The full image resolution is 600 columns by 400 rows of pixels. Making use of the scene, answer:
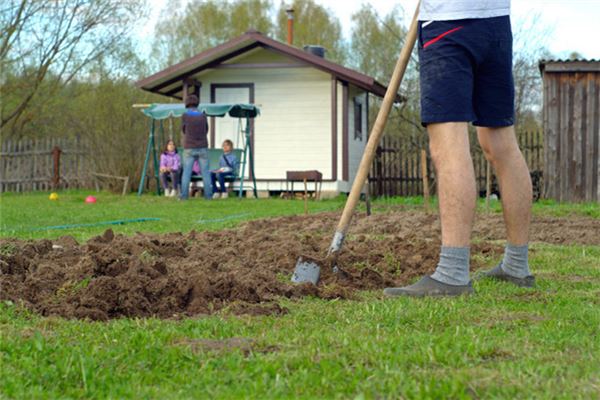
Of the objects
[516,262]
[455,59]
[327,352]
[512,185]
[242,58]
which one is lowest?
[327,352]

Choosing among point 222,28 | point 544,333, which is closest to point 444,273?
point 544,333

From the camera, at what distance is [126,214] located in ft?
45.4

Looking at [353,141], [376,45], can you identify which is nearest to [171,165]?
[353,141]

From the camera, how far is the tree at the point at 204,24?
49.7m

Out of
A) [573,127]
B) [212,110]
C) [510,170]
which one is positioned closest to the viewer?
[510,170]

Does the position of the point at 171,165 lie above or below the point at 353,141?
below

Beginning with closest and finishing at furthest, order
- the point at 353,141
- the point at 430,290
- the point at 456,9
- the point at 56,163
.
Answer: the point at 430,290 → the point at 456,9 → the point at 353,141 → the point at 56,163

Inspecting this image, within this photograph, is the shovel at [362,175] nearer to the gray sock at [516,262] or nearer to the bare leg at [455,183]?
the bare leg at [455,183]

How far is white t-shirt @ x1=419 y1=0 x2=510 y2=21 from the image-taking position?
15.8 ft

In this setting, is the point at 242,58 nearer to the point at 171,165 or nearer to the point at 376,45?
the point at 171,165

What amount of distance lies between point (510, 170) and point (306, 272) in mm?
1298

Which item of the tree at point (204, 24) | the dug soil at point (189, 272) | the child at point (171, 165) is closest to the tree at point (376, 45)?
the tree at point (204, 24)

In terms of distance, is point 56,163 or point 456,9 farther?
point 56,163

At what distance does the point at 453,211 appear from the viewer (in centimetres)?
473
